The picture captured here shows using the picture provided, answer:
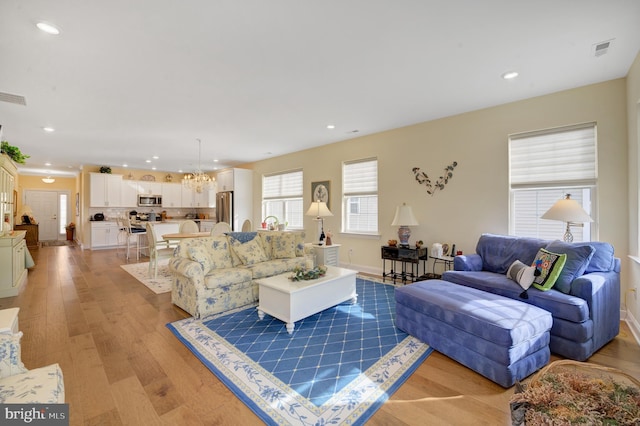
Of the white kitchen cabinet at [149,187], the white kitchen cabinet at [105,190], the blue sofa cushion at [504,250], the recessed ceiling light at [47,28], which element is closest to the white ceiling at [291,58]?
the recessed ceiling light at [47,28]

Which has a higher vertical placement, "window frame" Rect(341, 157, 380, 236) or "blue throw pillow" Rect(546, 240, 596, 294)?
"window frame" Rect(341, 157, 380, 236)

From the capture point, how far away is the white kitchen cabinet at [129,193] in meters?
9.11

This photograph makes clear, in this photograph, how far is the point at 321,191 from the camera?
20.3 feet

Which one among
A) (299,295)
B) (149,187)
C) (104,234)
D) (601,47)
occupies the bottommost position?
(299,295)

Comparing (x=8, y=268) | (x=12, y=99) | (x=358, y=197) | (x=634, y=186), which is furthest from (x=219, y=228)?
(x=634, y=186)

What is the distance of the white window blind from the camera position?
3.34m

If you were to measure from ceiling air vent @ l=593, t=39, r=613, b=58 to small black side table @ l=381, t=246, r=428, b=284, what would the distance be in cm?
293

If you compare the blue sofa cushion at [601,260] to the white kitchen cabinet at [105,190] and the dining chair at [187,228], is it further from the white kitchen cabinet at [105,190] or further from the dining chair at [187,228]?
the white kitchen cabinet at [105,190]

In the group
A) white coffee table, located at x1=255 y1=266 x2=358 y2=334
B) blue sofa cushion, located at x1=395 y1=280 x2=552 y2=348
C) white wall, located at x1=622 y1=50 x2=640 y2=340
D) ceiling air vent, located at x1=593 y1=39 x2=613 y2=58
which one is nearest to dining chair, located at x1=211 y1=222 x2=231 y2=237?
white coffee table, located at x1=255 y1=266 x2=358 y2=334

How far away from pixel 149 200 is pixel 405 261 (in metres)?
8.96

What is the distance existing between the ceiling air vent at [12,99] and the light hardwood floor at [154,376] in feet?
8.72

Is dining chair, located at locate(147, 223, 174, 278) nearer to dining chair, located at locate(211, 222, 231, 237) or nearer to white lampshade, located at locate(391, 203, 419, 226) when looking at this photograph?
dining chair, located at locate(211, 222, 231, 237)

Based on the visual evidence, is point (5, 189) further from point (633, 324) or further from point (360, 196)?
point (633, 324)

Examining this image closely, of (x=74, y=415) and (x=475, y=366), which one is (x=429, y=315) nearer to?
(x=475, y=366)
